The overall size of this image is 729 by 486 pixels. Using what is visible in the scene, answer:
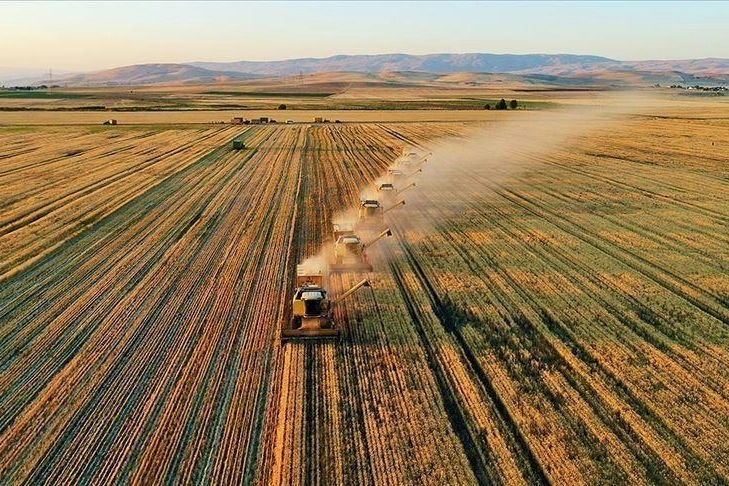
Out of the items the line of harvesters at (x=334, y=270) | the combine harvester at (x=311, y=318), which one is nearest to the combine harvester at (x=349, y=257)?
the line of harvesters at (x=334, y=270)

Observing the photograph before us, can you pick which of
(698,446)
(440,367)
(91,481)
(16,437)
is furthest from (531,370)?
(16,437)

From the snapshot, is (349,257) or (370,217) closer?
(349,257)

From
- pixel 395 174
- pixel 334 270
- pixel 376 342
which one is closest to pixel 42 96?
pixel 395 174

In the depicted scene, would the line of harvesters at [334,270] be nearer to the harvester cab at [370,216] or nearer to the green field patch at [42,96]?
the harvester cab at [370,216]

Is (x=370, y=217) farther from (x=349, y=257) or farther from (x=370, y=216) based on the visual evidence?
(x=349, y=257)

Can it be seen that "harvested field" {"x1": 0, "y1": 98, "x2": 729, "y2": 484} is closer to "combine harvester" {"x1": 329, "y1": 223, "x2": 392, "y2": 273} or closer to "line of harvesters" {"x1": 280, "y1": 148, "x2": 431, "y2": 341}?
"combine harvester" {"x1": 329, "y1": 223, "x2": 392, "y2": 273}
